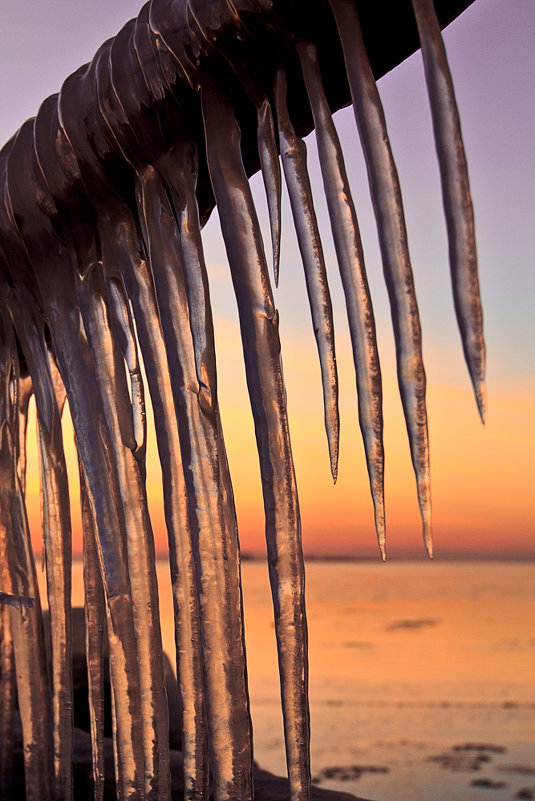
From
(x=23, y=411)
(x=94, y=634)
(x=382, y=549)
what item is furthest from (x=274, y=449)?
(x=23, y=411)

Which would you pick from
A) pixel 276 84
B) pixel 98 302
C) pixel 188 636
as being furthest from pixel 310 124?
pixel 188 636

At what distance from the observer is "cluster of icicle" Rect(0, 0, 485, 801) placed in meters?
0.70

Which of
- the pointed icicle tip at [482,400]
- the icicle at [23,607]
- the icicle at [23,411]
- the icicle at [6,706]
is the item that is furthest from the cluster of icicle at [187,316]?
the icicle at [6,706]

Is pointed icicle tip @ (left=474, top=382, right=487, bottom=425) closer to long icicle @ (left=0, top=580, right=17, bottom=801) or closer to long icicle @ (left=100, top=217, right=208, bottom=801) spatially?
long icicle @ (left=100, top=217, right=208, bottom=801)

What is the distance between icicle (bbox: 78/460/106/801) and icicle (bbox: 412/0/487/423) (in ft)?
2.10

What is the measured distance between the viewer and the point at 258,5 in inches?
29.0

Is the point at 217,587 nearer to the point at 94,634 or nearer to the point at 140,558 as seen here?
the point at 140,558

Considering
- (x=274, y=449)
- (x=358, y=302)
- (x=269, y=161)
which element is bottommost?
(x=274, y=449)

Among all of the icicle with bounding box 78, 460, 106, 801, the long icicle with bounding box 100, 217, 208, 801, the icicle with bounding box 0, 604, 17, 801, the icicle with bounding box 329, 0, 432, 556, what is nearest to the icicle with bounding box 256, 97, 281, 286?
the icicle with bounding box 329, 0, 432, 556

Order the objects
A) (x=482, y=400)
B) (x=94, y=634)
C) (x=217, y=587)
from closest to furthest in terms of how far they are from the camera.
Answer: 1. (x=482, y=400)
2. (x=217, y=587)
3. (x=94, y=634)

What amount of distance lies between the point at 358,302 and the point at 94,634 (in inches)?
27.3

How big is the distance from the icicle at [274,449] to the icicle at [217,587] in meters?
0.07

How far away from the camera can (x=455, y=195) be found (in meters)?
0.63

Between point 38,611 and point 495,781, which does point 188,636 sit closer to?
point 38,611
